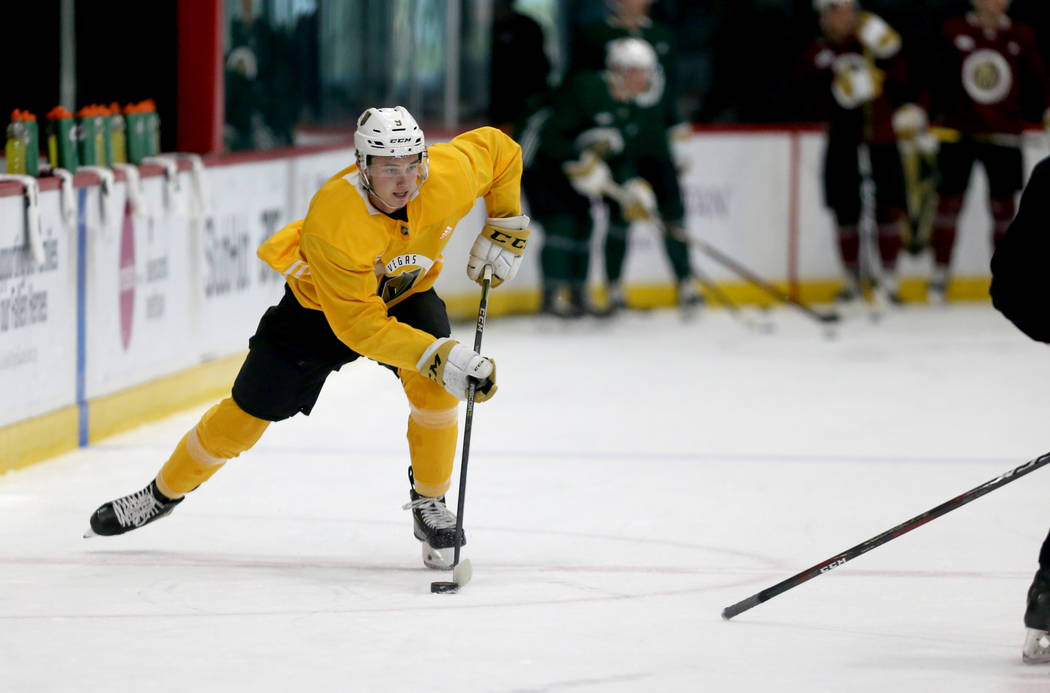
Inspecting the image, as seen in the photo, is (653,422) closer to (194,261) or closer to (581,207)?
(194,261)

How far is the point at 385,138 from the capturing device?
3721 millimetres

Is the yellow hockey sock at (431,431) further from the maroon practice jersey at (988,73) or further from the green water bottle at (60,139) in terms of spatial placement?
the maroon practice jersey at (988,73)

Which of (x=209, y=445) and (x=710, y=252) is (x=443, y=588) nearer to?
(x=209, y=445)

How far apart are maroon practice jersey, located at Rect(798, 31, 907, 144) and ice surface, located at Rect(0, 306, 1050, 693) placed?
Result: 225cm

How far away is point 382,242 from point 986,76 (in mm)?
6109

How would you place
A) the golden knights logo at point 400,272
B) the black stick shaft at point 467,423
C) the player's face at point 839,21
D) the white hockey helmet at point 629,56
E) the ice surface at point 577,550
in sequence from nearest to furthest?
the ice surface at point 577,550, the black stick shaft at point 467,423, the golden knights logo at point 400,272, the white hockey helmet at point 629,56, the player's face at point 839,21

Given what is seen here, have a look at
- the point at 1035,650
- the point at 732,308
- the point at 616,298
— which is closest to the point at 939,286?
the point at 732,308

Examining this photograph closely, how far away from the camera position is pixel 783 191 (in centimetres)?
946

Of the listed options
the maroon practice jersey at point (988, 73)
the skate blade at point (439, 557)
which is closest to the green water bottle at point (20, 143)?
the skate blade at point (439, 557)

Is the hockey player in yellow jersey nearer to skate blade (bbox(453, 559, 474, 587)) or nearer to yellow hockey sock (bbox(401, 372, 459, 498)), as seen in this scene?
yellow hockey sock (bbox(401, 372, 459, 498))

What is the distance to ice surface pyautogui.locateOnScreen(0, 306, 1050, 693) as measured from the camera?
131 inches

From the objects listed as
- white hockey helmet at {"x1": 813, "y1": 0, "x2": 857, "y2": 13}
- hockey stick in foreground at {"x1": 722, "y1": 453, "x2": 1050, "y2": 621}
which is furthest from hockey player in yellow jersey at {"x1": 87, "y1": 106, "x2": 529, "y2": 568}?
white hockey helmet at {"x1": 813, "y1": 0, "x2": 857, "y2": 13}

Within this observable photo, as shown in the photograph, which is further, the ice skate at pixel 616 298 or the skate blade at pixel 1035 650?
the ice skate at pixel 616 298

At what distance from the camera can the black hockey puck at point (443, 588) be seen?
3.86 m
